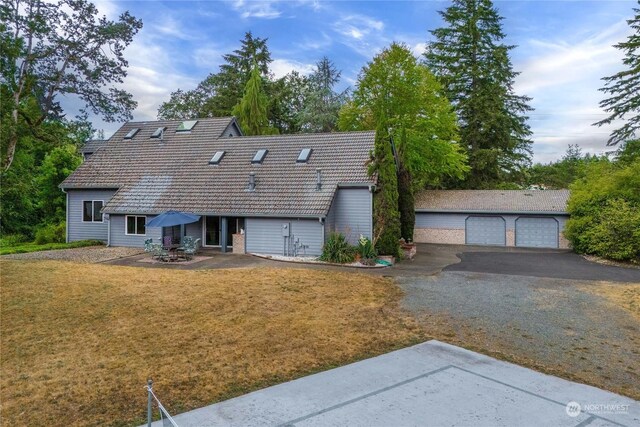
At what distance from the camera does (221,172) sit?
19.6 m

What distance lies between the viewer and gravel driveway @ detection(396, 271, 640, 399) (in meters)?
6.04

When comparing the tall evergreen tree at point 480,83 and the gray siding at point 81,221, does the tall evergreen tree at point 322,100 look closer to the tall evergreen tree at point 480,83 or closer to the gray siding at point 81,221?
the tall evergreen tree at point 480,83

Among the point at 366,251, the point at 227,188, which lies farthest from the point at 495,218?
the point at 227,188

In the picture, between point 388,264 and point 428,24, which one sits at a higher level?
point 428,24

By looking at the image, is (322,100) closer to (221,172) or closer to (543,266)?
(221,172)

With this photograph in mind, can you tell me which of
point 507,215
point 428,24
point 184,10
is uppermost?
point 428,24

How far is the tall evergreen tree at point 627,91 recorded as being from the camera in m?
24.8

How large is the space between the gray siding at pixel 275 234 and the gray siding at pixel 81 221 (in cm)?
832

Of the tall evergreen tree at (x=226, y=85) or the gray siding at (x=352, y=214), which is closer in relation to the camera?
the gray siding at (x=352, y=214)

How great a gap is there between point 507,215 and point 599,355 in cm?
1829

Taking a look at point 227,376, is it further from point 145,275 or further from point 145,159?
point 145,159

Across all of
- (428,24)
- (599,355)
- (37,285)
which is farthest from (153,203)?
(428,24)

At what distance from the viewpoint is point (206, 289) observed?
10742 millimetres

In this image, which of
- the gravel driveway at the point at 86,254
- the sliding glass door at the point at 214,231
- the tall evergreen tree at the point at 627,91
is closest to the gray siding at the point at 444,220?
the tall evergreen tree at the point at 627,91
